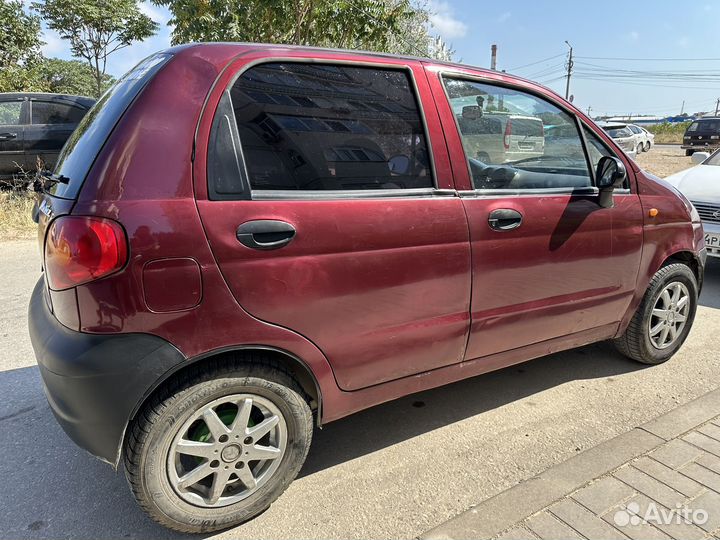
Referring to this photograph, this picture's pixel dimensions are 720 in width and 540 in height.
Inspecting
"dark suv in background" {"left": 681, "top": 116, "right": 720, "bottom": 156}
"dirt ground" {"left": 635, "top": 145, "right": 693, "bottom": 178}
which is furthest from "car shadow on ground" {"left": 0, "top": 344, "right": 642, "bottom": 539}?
"dark suv in background" {"left": 681, "top": 116, "right": 720, "bottom": 156}

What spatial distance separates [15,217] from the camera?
7.73 metres

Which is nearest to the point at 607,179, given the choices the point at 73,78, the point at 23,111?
the point at 23,111

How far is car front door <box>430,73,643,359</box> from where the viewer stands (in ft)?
8.36

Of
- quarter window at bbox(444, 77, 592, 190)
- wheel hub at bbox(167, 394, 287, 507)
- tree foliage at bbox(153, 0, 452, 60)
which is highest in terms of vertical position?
tree foliage at bbox(153, 0, 452, 60)

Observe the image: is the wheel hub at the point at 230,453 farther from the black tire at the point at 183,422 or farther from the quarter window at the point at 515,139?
the quarter window at the point at 515,139

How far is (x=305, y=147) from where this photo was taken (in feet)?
7.00

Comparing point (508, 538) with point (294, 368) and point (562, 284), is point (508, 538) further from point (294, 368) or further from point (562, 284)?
point (562, 284)

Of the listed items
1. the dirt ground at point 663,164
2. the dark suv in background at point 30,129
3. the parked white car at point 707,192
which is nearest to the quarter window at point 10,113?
the dark suv in background at point 30,129

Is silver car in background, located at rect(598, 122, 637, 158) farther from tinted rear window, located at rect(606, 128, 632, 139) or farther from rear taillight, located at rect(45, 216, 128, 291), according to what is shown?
rear taillight, located at rect(45, 216, 128, 291)

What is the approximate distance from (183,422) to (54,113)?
8.86 m

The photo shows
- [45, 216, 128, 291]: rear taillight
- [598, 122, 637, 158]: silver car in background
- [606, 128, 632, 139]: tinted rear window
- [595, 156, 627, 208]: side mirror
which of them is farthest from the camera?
[606, 128, 632, 139]: tinted rear window

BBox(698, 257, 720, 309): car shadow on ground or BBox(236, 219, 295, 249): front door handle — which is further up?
BBox(236, 219, 295, 249): front door handle

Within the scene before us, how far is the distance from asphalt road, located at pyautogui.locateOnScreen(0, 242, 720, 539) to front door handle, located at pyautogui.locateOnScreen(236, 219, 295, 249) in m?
1.18

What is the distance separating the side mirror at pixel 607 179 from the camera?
2.89 m
